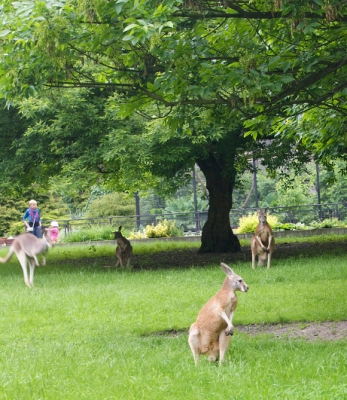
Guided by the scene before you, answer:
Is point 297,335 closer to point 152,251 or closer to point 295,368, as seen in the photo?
point 295,368

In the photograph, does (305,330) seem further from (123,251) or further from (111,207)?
(111,207)

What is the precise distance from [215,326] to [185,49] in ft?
11.7

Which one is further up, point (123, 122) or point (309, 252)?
point (123, 122)

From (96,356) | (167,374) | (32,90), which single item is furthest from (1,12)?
(167,374)

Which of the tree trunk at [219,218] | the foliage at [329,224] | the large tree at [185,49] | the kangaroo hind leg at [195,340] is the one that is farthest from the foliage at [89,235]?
the kangaroo hind leg at [195,340]

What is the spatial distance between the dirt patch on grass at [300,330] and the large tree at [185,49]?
10.5 feet

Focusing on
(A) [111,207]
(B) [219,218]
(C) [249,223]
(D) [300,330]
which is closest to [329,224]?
(C) [249,223]

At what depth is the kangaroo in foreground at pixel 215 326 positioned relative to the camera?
27.0 ft

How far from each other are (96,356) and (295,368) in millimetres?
2696

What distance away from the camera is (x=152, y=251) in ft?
95.7

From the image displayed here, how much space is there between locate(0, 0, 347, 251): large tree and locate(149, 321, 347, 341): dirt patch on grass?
319cm

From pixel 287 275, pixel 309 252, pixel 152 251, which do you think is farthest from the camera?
pixel 152 251

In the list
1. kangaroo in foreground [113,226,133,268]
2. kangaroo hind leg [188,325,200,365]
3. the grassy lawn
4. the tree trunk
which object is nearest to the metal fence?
the tree trunk

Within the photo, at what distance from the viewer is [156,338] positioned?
10898 millimetres
